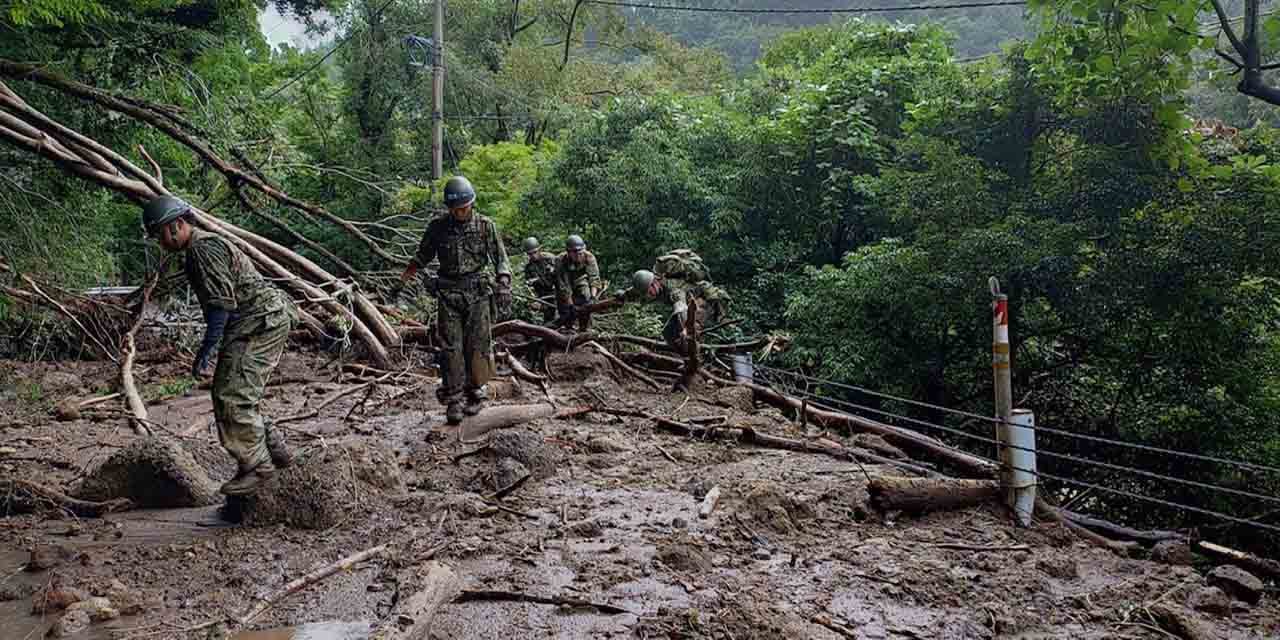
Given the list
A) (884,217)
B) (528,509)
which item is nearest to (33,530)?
(528,509)

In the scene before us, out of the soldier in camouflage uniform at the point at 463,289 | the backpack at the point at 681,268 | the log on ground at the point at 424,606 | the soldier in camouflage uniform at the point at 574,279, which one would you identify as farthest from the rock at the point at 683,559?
the soldier in camouflage uniform at the point at 574,279

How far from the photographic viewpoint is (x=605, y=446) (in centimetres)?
671

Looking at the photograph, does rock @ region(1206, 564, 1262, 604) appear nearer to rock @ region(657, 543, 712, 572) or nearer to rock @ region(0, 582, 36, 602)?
rock @ region(657, 543, 712, 572)

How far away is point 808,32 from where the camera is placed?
25750 millimetres

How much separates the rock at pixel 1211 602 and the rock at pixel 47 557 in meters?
5.22

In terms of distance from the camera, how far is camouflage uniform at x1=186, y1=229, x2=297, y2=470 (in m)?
4.75

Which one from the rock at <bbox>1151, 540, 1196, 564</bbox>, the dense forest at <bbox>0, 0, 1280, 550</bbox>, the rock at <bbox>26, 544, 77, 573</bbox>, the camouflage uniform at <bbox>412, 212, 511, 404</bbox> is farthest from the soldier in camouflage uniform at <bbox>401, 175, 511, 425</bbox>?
the rock at <bbox>1151, 540, 1196, 564</bbox>

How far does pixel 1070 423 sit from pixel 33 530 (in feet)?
32.8

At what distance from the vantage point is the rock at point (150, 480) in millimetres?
5312

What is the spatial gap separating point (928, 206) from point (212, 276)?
8382 millimetres

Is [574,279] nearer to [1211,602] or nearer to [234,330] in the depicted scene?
[234,330]

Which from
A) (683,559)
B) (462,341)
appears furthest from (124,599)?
(462,341)

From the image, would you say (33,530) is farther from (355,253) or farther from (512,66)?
(512,66)

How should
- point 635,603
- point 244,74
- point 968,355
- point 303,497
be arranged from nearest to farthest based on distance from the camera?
point 635,603 < point 303,497 < point 968,355 < point 244,74
